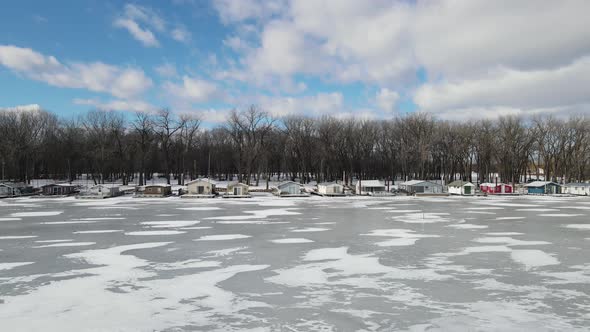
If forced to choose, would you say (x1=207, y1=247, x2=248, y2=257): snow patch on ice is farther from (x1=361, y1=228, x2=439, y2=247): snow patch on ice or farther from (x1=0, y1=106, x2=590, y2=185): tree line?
(x1=0, y1=106, x2=590, y2=185): tree line

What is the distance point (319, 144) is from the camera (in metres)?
89.9

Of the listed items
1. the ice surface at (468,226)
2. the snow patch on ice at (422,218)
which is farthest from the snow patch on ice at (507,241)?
the snow patch on ice at (422,218)

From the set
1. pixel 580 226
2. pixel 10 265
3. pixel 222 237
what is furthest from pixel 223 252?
pixel 580 226

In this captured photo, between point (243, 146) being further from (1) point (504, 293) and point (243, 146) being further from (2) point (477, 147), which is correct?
(1) point (504, 293)

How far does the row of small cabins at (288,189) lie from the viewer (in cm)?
6156

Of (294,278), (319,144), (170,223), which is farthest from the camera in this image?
(319,144)

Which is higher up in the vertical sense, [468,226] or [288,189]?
[288,189]

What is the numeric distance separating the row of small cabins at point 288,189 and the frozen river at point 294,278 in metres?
35.9

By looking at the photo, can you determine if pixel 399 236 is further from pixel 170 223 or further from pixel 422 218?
pixel 170 223

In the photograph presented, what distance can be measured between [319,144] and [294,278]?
7611 centimetres

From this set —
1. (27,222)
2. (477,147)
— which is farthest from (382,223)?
(477,147)

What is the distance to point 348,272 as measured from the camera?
15.4 metres

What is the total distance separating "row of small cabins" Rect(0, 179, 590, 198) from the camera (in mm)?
61562

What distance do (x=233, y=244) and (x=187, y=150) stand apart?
81.0 m
